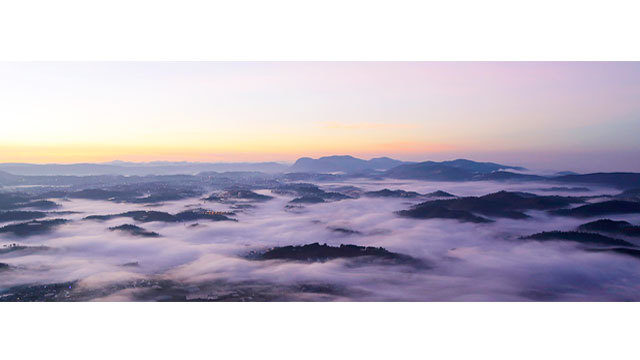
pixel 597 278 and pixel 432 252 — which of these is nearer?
pixel 597 278

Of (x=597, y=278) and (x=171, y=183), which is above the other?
(x=171, y=183)

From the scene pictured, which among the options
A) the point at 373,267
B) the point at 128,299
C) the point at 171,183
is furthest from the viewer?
the point at 171,183

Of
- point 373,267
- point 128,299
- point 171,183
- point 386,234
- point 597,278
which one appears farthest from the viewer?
point 386,234

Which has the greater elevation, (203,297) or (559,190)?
(559,190)

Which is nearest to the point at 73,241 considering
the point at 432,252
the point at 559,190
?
the point at 432,252

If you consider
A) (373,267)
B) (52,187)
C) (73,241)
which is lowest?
(373,267)

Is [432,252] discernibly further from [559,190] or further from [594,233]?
[594,233]

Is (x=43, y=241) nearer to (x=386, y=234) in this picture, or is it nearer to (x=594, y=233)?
(x=386, y=234)

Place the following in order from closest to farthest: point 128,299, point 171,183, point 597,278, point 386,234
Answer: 1. point 128,299
2. point 597,278
3. point 171,183
4. point 386,234

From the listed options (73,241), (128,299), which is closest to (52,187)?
(73,241)
